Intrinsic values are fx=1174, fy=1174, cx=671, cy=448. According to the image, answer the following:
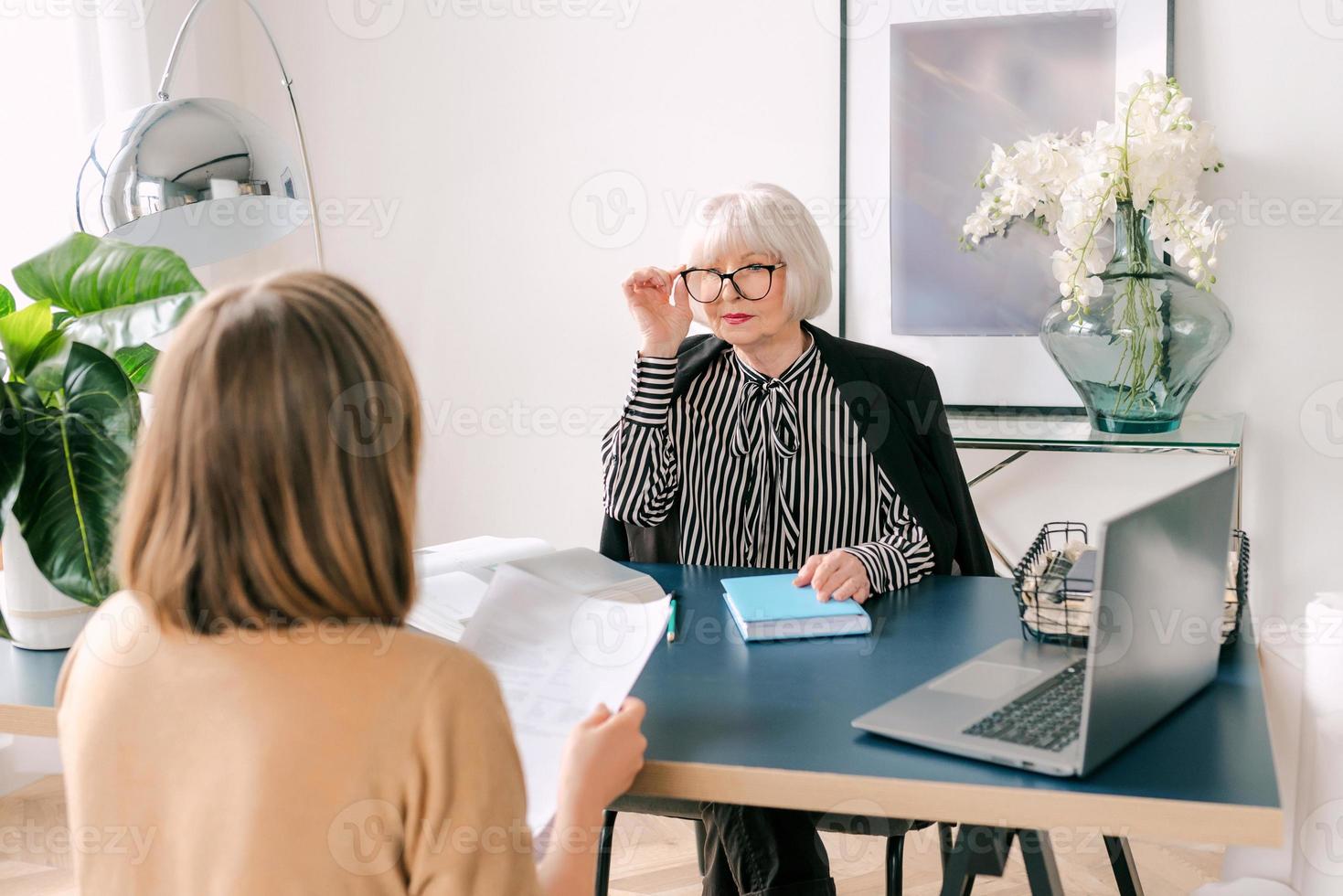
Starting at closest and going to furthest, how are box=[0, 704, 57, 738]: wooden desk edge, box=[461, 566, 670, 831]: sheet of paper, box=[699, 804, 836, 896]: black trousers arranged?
box=[461, 566, 670, 831]: sheet of paper → box=[0, 704, 57, 738]: wooden desk edge → box=[699, 804, 836, 896]: black trousers

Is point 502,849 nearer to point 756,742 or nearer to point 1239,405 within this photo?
point 756,742

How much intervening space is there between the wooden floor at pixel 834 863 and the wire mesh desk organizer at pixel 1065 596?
1.08 m

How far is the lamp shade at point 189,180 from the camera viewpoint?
1.69 m

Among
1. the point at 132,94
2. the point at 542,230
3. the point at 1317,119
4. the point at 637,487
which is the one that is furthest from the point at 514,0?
the point at 1317,119

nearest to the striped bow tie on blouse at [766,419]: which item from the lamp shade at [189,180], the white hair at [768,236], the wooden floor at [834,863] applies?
the white hair at [768,236]

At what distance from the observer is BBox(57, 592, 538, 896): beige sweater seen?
2.64 ft

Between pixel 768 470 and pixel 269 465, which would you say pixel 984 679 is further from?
pixel 768 470

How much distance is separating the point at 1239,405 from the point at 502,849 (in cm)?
214

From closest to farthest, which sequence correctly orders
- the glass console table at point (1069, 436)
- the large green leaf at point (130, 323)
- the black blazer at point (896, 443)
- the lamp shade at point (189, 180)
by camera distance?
the large green leaf at point (130, 323) → the lamp shade at point (189, 180) → the black blazer at point (896, 443) → the glass console table at point (1069, 436)

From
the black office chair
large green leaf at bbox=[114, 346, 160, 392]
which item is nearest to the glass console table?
the black office chair

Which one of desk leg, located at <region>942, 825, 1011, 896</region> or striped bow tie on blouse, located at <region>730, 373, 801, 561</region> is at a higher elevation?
striped bow tie on blouse, located at <region>730, 373, 801, 561</region>

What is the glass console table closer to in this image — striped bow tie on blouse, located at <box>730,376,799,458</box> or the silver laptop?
striped bow tie on blouse, located at <box>730,376,799,458</box>

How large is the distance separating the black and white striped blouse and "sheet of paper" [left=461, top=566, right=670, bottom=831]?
68 centimetres

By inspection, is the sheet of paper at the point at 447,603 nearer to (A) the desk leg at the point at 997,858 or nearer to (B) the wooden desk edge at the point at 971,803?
(B) the wooden desk edge at the point at 971,803
